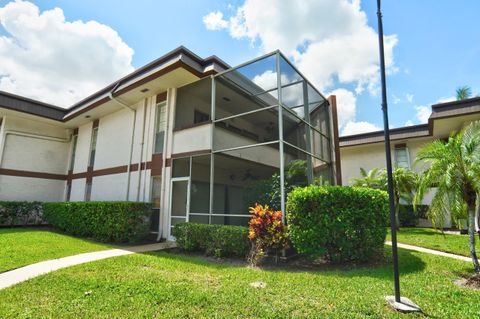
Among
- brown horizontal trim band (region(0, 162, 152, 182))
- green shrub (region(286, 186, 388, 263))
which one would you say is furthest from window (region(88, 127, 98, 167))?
green shrub (region(286, 186, 388, 263))

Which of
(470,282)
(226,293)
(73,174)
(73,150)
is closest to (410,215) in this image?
(470,282)

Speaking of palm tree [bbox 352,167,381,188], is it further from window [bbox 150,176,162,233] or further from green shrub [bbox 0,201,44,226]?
green shrub [bbox 0,201,44,226]

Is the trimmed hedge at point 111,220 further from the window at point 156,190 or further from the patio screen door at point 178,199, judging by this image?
the patio screen door at point 178,199

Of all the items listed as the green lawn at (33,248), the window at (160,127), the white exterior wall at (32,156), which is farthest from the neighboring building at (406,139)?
the white exterior wall at (32,156)

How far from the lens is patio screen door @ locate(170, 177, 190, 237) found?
9727 millimetres

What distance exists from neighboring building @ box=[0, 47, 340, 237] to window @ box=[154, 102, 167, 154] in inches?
1.8

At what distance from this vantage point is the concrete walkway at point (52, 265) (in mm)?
4930

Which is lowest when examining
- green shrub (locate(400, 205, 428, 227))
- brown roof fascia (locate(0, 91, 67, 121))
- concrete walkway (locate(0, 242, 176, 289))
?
concrete walkway (locate(0, 242, 176, 289))

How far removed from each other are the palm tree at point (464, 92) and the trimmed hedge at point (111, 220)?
2092cm

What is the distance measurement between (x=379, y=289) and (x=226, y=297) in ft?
8.78

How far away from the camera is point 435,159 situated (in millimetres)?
5945

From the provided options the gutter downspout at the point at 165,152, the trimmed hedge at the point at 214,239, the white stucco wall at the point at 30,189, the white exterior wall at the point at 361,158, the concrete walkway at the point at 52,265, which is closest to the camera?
the concrete walkway at the point at 52,265

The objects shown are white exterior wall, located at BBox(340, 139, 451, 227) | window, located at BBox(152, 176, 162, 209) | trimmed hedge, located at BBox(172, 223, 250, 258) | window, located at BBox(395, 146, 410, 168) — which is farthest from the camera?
white exterior wall, located at BBox(340, 139, 451, 227)

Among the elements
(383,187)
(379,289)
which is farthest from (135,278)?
(383,187)
